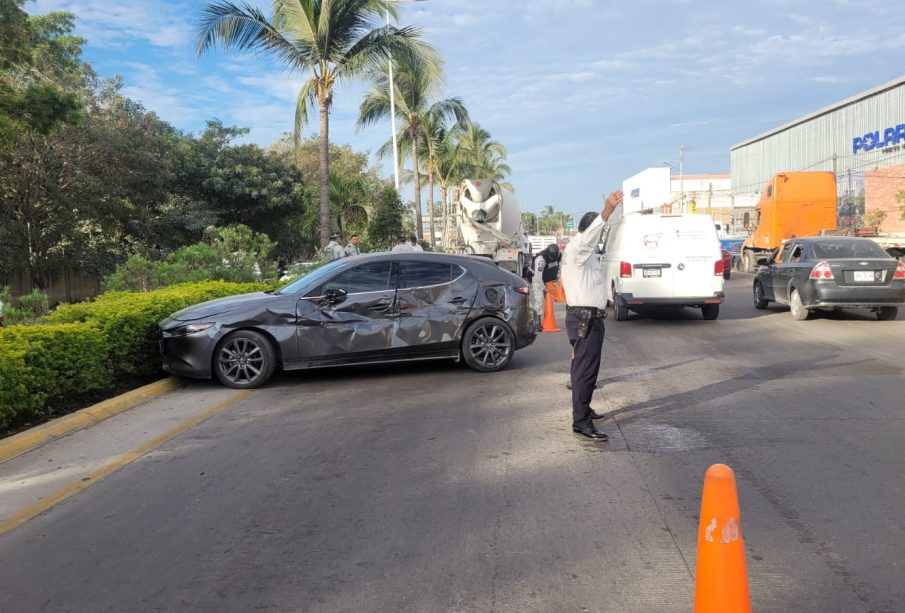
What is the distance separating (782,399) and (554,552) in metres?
4.59

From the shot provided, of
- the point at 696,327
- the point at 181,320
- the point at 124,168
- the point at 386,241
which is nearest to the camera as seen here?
the point at 181,320

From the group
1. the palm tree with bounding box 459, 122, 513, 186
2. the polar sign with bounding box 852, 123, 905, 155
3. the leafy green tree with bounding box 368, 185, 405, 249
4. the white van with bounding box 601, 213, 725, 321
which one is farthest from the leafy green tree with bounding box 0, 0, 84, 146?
the polar sign with bounding box 852, 123, 905, 155

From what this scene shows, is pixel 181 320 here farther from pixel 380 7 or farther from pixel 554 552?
pixel 380 7

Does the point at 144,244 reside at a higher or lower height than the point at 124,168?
lower

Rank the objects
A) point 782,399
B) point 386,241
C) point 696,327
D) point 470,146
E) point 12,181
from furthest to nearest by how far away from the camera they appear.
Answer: point 470,146, point 386,241, point 12,181, point 696,327, point 782,399

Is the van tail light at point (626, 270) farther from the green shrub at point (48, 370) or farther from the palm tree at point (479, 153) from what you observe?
the palm tree at point (479, 153)

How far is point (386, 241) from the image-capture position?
31.4 meters

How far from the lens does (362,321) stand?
8758mm

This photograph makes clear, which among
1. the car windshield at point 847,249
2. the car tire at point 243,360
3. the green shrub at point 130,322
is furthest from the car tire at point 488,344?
the car windshield at point 847,249

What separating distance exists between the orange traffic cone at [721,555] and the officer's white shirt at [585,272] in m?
3.46

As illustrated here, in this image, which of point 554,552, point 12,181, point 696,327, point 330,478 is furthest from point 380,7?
point 554,552

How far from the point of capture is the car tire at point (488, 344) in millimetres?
9195

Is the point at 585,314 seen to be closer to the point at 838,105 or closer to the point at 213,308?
the point at 213,308

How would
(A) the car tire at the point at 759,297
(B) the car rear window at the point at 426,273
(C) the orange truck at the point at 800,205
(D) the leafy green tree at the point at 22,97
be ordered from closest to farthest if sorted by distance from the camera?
(B) the car rear window at the point at 426,273
(D) the leafy green tree at the point at 22,97
(A) the car tire at the point at 759,297
(C) the orange truck at the point at 800,205
